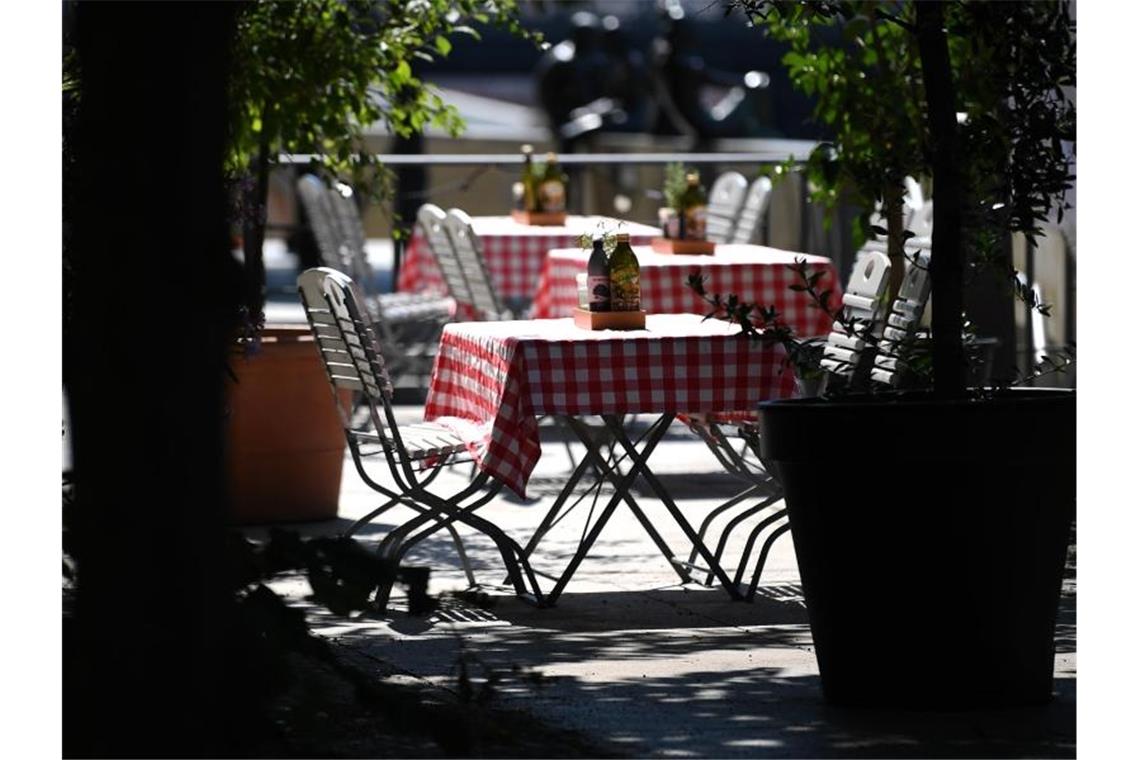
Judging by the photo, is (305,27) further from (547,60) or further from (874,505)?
(547,60)

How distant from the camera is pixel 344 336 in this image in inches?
294

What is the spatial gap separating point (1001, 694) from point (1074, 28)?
2.07 m

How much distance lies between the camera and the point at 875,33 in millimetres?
8703

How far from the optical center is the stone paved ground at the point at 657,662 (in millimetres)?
5270

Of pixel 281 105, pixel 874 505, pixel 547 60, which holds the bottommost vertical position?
pixel 874 505

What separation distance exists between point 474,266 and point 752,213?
2.48 meters

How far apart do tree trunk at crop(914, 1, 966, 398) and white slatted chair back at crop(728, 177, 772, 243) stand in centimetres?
704

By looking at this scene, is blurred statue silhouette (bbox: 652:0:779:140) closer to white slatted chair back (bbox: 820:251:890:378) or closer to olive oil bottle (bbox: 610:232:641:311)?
white slatted chair back (bbox: 820:251:890:378)

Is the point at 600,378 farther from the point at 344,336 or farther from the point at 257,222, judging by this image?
the point at 257,222

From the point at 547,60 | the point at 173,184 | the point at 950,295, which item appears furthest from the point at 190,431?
the point at 547,60

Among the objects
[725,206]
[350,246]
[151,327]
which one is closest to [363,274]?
[350,246]

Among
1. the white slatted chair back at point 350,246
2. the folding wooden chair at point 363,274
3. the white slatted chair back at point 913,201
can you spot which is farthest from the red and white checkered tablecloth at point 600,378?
the white slatted chair back at point 350,246

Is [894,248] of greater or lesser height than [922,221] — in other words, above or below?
below

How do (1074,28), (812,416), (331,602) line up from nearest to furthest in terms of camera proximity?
(331,602) < (812,416) < (1074,28)
